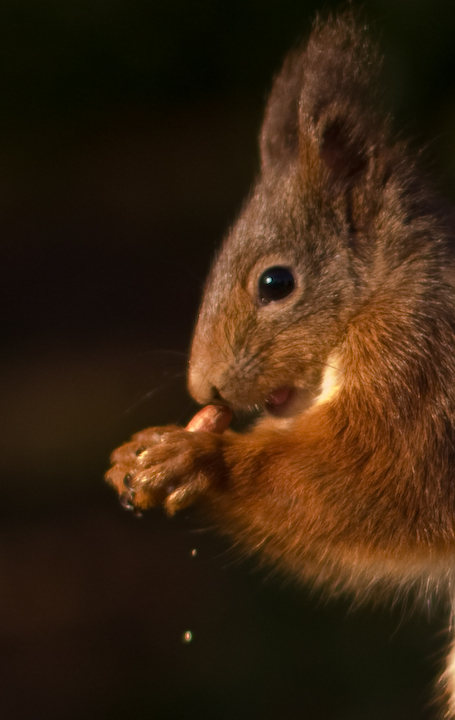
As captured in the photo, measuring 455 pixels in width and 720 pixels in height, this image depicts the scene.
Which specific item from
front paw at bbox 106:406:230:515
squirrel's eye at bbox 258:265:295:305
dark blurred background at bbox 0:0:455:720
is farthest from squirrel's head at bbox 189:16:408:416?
dark blurred background at bbox 0:0:455:720

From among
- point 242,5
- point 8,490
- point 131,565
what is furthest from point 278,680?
point 242,5

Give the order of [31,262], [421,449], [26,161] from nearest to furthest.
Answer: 1. [421,449]
2. [26,161]
3. [31,262]

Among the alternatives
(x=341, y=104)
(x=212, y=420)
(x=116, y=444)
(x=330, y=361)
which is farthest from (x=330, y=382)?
(x=116, y=444)

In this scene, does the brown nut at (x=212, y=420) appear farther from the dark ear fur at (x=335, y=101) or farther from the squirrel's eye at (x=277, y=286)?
the dark ear fur at (x=335, y=101)

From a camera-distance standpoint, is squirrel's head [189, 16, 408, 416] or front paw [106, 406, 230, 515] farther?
squirrel's head [189, 16, 408, 416]

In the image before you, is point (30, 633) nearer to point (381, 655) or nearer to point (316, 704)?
point (316, 704)

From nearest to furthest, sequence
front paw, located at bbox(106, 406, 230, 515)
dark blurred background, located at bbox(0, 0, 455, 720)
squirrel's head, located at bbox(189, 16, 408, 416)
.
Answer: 1. front paw, located at bbox(106, 406, 230, 515)
2. squirrel's head, located at bbox(189, 16, 408, 416)
3. dark blurred background, located at bbox(0, 0, 455, 720)

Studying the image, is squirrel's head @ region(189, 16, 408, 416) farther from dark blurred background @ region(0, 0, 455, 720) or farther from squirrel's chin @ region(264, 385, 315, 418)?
dark blurred background @ region(0, 0, 455, 720)
